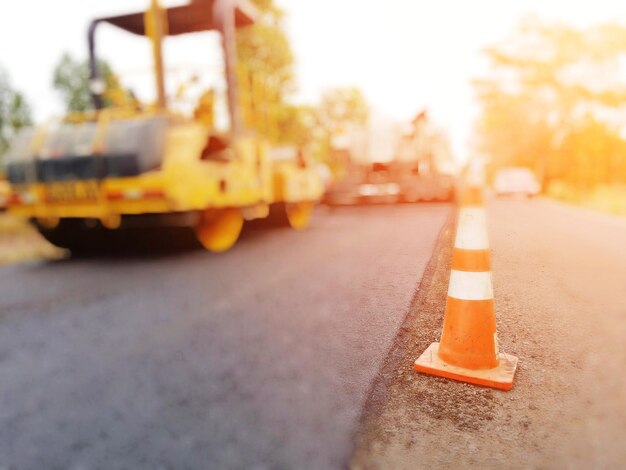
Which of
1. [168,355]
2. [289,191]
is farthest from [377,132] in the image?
[168,355]

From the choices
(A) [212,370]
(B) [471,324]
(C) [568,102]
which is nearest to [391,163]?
(C) [568,102]

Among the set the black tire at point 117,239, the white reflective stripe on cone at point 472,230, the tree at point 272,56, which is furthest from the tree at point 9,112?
the white reflective stripe on cone at point 472,230

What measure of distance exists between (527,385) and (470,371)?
15 cm

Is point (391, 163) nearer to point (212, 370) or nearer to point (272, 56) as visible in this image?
Result: point (272, 56)

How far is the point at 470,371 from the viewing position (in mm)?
1569

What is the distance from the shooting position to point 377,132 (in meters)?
12.8

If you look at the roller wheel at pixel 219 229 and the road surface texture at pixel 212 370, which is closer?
the road surface texture at pixel 212 370

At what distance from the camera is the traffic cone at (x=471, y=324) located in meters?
1.54

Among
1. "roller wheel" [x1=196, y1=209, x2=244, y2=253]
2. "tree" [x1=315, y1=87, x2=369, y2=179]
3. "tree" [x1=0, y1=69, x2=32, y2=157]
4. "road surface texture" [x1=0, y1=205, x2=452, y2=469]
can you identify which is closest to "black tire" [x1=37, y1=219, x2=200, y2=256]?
"roller wheel" [x1=196, y1=209, x2=244, y2=253]

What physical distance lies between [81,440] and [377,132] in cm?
1158

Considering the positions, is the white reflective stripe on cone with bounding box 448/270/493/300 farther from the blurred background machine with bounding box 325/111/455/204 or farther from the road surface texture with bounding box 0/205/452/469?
the blurred background machine with bounding box 325/111/455/204

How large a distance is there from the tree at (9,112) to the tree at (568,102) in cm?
6083

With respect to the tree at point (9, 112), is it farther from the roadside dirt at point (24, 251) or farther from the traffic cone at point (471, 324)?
the traffic cone at point (471, 324)

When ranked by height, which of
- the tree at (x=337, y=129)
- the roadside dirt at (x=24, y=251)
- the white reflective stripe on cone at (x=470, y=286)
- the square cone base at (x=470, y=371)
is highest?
the tree at (x=337, y=129)
